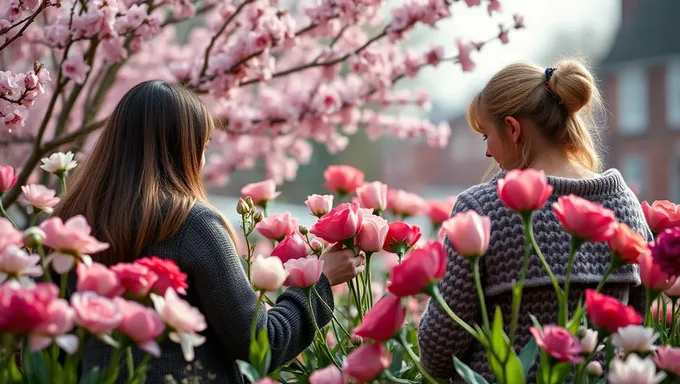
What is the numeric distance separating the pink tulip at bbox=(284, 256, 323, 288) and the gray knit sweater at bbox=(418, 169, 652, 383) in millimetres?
244

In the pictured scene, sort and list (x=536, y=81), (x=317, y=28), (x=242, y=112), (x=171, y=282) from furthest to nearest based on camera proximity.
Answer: (x=242, y=112), (x=317, y=28), (x=536, y=81), (x=171, y=282)

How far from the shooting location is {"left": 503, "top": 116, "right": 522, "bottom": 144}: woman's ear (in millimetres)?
1942

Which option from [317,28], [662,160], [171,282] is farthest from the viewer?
[662,160]

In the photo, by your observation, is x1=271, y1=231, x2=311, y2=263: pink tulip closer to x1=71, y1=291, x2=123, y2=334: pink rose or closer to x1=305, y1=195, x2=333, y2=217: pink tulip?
x1=305, y1=195, x2=333, y2=217: pink tulip

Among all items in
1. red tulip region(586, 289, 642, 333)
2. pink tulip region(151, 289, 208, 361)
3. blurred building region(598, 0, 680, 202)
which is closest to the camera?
pink tulip region(151, 289, 208, 361)

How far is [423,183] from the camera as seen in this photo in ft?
126

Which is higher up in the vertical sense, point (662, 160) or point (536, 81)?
point (536, 81)

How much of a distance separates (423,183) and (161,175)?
3677 centimetres

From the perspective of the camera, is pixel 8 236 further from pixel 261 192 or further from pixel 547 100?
pixel 547 100

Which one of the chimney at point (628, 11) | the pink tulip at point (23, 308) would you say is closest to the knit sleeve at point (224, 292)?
the pink tulip at point (23, 308)

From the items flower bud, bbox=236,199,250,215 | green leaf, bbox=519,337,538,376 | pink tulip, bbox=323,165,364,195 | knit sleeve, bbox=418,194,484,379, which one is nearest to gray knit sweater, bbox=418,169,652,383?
knit sleeve, bbox=418,194,484,379

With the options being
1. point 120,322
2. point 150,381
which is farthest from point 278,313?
point 120,322

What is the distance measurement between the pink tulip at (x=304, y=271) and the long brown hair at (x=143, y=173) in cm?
20

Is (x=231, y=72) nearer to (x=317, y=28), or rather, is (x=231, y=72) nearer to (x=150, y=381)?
(x=317, y=28)
